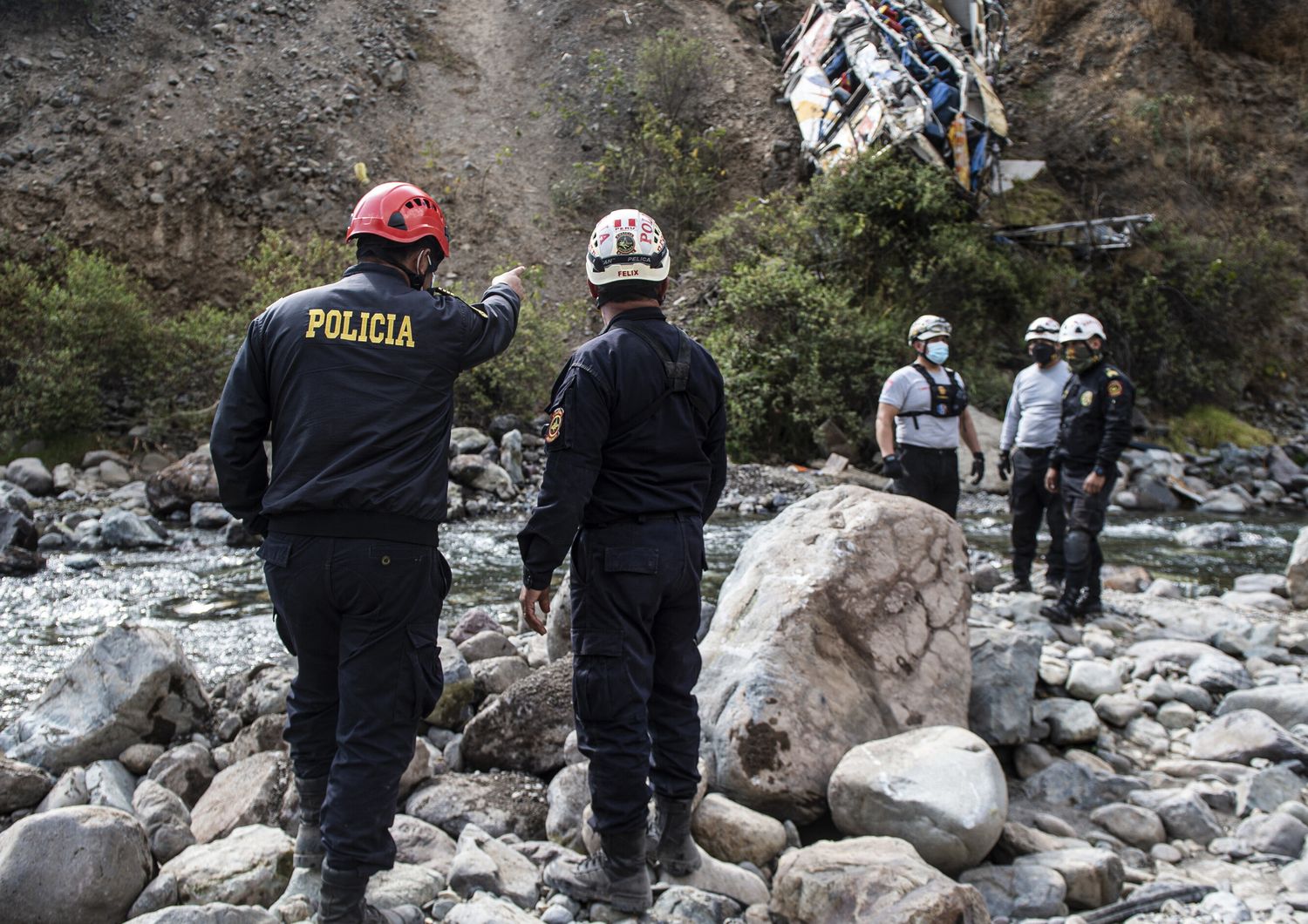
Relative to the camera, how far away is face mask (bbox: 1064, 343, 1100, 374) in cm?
Result: 693

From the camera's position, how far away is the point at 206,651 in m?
6.74

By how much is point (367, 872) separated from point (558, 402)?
149 centimetres

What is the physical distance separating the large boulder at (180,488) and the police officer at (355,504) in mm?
9677

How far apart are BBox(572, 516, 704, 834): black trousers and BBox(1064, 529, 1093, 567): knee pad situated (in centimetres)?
463

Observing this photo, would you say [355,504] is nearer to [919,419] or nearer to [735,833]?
[735,833]

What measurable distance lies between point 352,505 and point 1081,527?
565 centimetres

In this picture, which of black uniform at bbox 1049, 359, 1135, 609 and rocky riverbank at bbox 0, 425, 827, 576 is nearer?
black uniform at bbox 1049, 359, 1135, 609

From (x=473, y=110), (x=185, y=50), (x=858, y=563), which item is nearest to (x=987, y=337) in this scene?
(x=473, y=110)

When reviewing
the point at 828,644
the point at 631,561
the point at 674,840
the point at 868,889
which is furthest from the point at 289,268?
the point at 868,889

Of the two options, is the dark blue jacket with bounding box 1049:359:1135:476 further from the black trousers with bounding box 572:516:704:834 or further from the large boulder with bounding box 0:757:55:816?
the large boulder with bounding box 0:757:55:816

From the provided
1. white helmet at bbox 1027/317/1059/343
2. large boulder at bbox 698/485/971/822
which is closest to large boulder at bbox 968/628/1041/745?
A: large boulder at bbox 698/485/971/822

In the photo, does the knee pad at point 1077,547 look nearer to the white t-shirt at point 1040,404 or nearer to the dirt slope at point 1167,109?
the white t-shirt at point 1040,404

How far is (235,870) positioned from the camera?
121 inches

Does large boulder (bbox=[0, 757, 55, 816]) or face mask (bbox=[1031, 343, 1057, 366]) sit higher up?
face mask (bbox=[1031, 343, 1057, 366])
